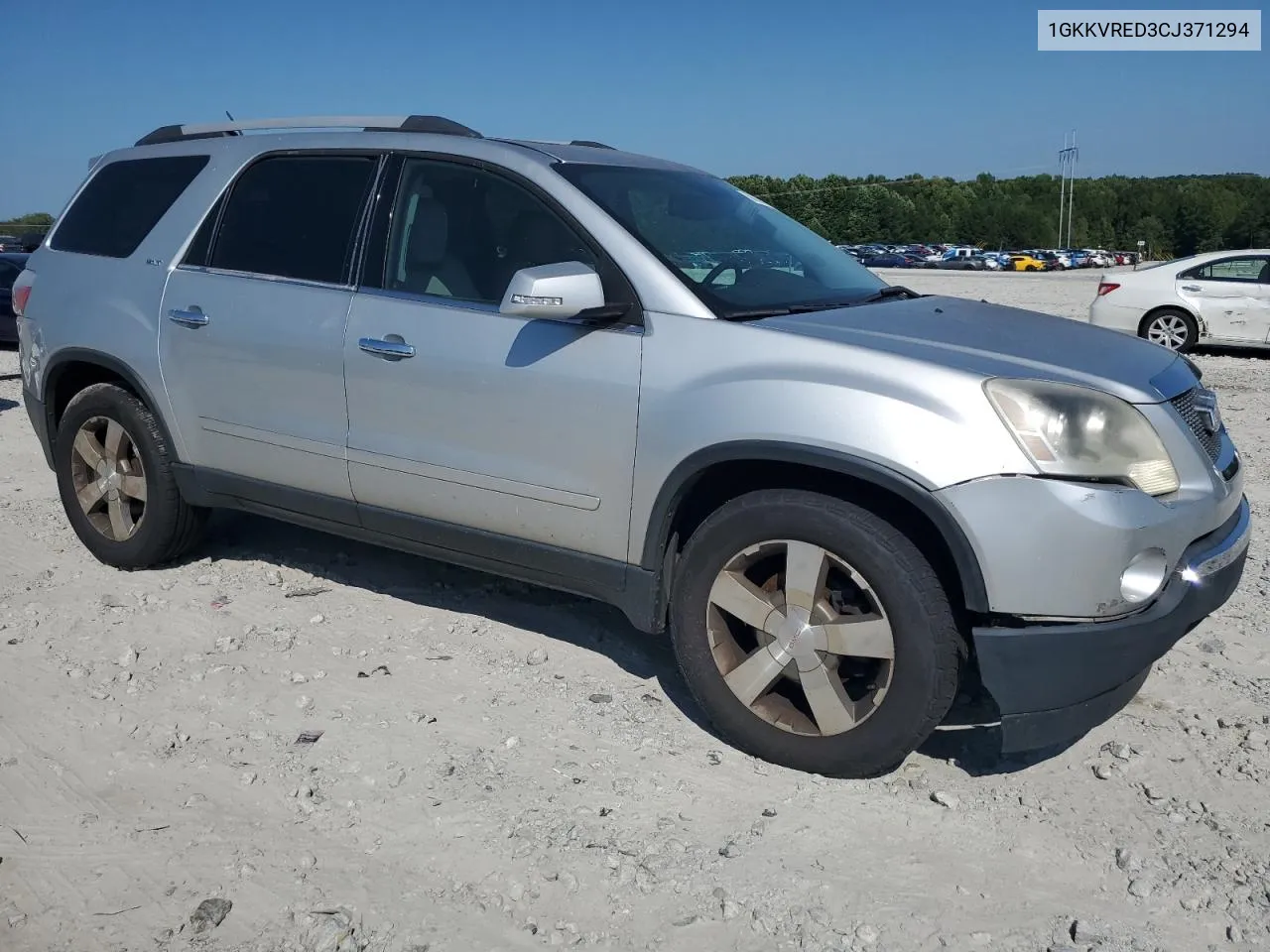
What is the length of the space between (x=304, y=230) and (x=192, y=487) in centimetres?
122

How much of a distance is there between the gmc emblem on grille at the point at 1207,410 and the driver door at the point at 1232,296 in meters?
11.0

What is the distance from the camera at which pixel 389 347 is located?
3.93 meters

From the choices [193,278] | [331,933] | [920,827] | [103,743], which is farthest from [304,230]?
[920,827]

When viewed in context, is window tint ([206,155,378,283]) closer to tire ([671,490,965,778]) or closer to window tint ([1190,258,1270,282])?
tire ([671,490,965,778])

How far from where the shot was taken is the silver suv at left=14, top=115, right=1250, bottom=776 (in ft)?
9.74

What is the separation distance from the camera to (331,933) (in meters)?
2.64

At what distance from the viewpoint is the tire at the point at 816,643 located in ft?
10.1

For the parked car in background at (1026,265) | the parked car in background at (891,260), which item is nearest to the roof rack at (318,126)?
the parked car in background at (891,260)

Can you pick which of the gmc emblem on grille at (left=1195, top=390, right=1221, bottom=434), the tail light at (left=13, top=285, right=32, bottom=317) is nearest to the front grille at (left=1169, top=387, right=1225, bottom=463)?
the gmc emblem on grille at (left=1195, top=390, right=1221, bottom=434)

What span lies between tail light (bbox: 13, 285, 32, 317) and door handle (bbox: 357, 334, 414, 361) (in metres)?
2.25

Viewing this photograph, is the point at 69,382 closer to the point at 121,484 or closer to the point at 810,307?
the point at 121,484

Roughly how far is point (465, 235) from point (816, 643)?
1.87 m

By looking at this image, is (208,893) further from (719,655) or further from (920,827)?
(920,827)

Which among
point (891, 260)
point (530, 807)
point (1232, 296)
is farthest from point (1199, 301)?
point (891, 260)
